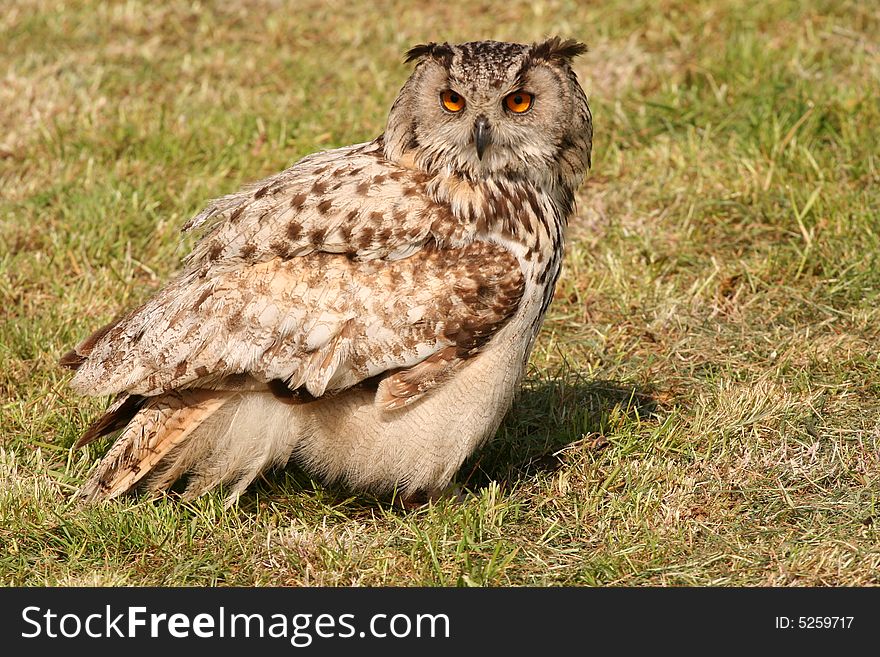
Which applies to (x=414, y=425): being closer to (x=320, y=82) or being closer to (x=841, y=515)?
(x=841, y=515)

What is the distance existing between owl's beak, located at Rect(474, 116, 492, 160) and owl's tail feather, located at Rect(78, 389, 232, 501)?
1.28m

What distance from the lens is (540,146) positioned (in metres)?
4.30

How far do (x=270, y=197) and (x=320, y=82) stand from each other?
359 cm

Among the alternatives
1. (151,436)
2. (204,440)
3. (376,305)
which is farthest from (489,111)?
(151,436)

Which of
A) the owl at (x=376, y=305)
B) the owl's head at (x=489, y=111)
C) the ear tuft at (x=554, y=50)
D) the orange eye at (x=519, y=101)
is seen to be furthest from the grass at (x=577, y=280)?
the ear tuft at (x=554, y=50)

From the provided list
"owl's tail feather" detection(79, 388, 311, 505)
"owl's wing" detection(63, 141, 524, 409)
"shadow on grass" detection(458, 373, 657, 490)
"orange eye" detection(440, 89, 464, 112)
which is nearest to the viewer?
"owl's wing" detection(63, 141, 524, 409)

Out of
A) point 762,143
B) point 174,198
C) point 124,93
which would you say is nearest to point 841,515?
point 762,143

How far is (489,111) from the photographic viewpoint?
164 inches

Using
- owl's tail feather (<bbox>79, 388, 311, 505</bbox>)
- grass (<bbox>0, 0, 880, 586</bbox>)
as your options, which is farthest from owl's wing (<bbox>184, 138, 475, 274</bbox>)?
grass (<bbox>0, 0, 880, 586</bbox>)

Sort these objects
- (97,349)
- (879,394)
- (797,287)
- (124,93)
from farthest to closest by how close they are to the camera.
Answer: (124,93), (797,287), (879,394), (97,349)

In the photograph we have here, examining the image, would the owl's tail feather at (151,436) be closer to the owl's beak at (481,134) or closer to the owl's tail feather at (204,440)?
the owl's tail feather at (204,440)

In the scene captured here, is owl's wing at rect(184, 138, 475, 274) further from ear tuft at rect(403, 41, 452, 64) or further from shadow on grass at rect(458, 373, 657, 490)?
shadow on grass at rect(458, 373, 657, 490)

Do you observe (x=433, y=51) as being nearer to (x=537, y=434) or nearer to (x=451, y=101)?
(x=451, y=101)

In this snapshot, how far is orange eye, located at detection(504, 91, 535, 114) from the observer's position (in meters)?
4.20
